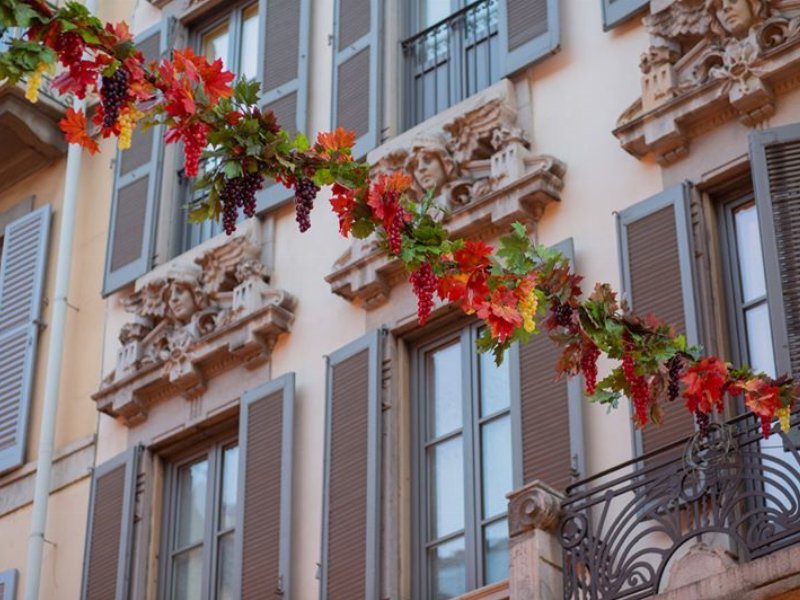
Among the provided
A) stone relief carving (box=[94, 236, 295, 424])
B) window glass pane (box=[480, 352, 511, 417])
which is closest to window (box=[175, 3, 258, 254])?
stone relief carving (box=[94, 236, 295, 424])

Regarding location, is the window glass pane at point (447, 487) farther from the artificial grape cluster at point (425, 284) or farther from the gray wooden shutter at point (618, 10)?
the artificial grape cluster at point (425, 284)

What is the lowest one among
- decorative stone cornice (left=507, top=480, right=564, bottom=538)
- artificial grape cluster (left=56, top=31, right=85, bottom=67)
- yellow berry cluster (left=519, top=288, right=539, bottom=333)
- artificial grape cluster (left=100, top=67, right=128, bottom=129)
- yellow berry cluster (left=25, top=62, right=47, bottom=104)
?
yellow berry cluster (left=519, top=288, right=539, bottom=333)

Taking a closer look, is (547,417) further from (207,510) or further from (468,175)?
(207,510)

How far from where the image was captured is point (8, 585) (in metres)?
14.3

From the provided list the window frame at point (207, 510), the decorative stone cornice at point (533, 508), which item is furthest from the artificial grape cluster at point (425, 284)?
the window frame at point (207, 510)

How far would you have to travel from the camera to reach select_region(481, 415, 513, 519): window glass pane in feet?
38.4

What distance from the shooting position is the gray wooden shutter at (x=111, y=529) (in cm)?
1360

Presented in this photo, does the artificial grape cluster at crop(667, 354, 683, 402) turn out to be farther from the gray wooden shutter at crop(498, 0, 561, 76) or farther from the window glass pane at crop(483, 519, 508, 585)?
the gray wooden shutter at crop(498, 0, 561, 76)

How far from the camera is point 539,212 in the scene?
12211 mm

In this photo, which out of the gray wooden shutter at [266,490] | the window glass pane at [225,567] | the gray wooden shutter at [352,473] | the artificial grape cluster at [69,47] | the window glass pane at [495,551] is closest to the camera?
the artificial grape cluster at [69,47]

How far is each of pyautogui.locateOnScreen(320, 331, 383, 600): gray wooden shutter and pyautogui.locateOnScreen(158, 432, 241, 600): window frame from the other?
92 centimetres

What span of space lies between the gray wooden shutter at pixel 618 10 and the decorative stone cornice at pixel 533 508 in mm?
3386

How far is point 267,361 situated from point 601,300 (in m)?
5.50

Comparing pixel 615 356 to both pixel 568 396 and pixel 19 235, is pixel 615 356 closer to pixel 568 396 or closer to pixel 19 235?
pixel 568 396
